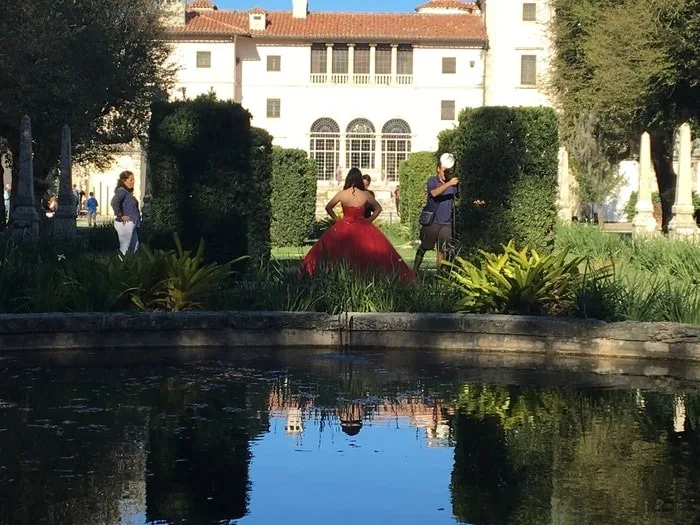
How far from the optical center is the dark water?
14.9ft

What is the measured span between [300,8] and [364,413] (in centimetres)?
6513

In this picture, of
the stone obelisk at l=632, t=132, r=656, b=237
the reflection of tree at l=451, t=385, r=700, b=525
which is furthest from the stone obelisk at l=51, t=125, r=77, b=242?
the reflection of tree at l=451, t=385, r=700, b=525

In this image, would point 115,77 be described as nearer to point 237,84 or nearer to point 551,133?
point 551,133

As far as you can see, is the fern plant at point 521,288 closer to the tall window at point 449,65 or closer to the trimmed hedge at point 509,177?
the trimmed hedge at point 509,177

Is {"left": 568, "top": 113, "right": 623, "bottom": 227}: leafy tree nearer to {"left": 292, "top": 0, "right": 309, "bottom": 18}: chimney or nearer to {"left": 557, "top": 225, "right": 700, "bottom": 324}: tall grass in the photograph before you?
{"left": 557, "top": 225, "right": 700, "bottom": 324}: tall grass

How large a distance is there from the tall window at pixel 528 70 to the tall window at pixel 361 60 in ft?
28.9

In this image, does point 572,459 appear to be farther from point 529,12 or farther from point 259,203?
point 529,12

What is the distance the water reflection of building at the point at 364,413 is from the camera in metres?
6.15

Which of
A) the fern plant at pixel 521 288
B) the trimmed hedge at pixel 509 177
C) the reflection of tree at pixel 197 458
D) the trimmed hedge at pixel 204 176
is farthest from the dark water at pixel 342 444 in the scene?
the trimmed hedge at pixel 509 177

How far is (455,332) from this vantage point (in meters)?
9.21

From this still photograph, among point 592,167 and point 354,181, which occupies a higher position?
point 592,167

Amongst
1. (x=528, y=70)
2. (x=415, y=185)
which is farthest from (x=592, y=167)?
(x=528, y=70)

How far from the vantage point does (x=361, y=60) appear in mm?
67812

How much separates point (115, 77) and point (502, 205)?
69.8ft
